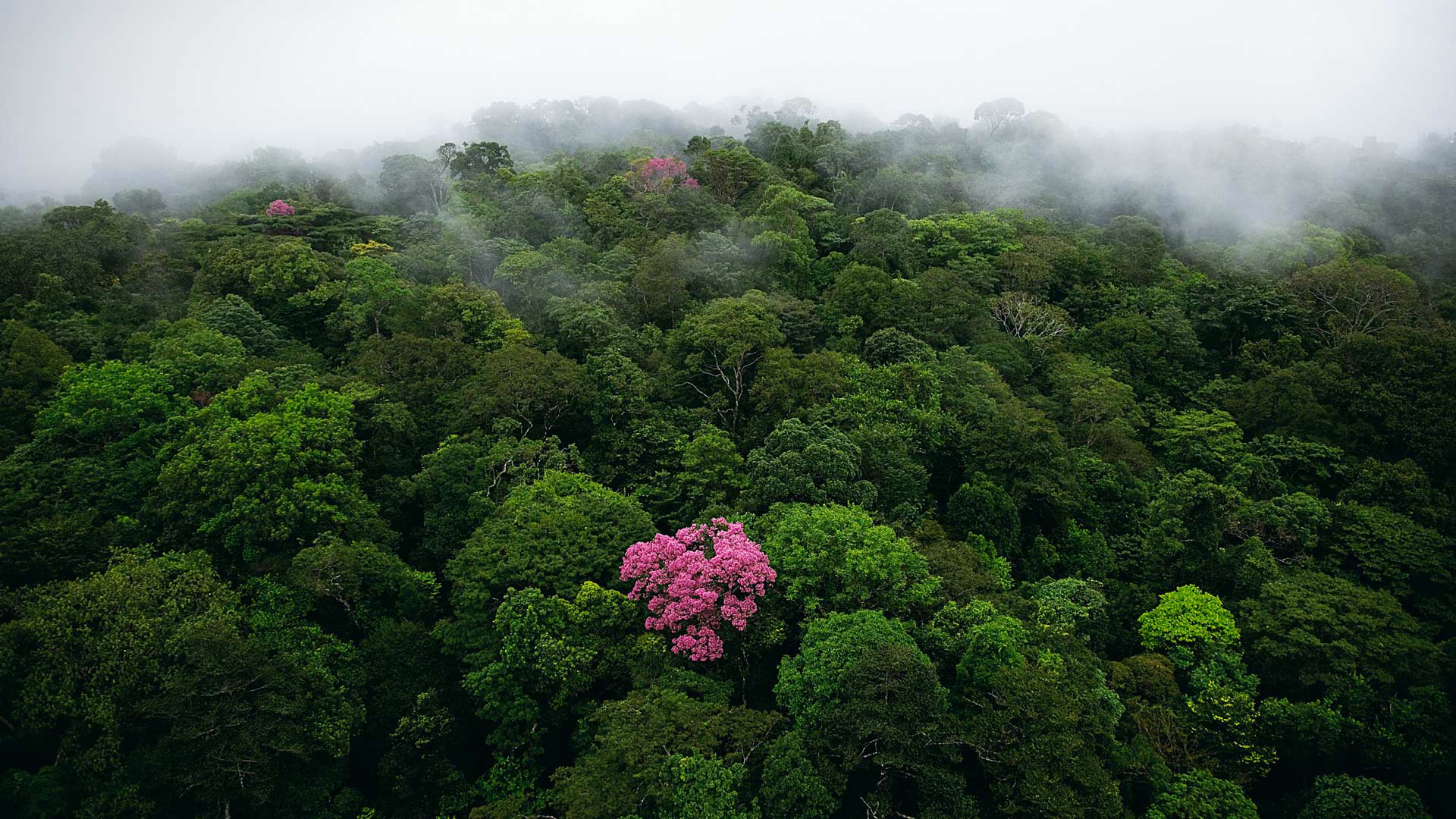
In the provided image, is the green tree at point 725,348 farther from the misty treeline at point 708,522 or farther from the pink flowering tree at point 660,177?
the pink flowering tree at point 660,177

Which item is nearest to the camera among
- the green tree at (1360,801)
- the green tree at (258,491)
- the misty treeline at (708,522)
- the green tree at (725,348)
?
the green tree at (1360,801)

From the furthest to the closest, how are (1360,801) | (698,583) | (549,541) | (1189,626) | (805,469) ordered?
(805,469), (1189,626), (549,541), (698,583), (1360,801)

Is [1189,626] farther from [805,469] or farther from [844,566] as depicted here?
[805,469]

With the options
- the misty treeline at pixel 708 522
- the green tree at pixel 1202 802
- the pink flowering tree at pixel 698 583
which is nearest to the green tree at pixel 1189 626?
the misty treeline at pixel 708 522

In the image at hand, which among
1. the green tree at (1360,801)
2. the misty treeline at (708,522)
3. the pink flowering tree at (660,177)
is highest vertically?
the pink flowering tree at (660,177)

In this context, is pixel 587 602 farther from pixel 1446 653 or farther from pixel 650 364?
pixel 1446 653

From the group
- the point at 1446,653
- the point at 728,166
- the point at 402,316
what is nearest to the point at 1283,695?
the point at 1446,653

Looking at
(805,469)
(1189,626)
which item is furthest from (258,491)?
(1189,626)
